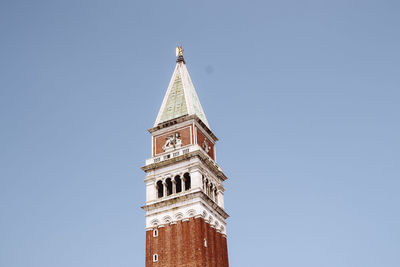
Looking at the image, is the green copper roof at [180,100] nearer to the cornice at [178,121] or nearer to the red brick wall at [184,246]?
the cornice at [178,121]

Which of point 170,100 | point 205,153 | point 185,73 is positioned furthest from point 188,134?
point 185,73

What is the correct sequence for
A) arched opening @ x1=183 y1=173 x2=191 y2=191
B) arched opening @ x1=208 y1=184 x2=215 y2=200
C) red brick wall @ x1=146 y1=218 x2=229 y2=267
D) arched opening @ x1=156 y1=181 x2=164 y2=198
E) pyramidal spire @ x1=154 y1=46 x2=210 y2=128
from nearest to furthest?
1. red brick wall @ x1=146 y1=218 x2=229 y2=267
2. arched opening @ x1=183 y1=173 x2=191 y2=191
3. arched opening @ x1=156 y1=181 x2=164 y2=198
4. arched opening @ x1=208 y1=184 x2=215 y2=200
5. pyramidal spire @ x1=154 y1=46 x2=210 y2=128

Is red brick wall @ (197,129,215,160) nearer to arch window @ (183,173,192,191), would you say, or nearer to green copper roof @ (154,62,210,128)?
green copper roof @ (154,62,210,128)

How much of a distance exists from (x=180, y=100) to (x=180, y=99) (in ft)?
0.79

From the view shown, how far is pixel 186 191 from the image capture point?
2484 inches

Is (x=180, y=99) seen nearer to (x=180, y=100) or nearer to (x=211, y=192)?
(x=180, y=100)

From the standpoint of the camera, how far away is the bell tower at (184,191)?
60.4m

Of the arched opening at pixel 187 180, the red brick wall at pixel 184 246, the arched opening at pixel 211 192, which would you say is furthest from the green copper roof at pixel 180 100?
the red brick wall at pixel 184 246

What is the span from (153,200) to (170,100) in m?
16.2

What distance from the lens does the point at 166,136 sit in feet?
229

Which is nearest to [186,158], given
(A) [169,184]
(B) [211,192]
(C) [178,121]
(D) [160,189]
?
(A) [169,184]

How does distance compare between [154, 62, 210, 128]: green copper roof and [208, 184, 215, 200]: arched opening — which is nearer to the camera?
[208, 184, 215, 200]: arched opening

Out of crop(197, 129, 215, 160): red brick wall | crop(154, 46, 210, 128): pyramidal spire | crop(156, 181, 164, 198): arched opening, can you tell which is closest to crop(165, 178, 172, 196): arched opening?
crop(156, 181, 164, 198): arched opening

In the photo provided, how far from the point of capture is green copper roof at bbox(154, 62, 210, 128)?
71.2 m
